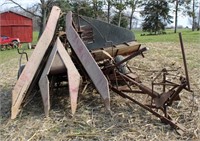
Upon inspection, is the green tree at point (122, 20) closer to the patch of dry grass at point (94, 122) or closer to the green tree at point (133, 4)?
the green tree at point (133, 4)

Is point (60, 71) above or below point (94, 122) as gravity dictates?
above

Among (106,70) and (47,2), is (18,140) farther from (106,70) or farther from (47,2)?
(47,2)

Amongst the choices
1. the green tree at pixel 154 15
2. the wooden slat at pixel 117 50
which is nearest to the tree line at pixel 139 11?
the green tree at pixel 154 15

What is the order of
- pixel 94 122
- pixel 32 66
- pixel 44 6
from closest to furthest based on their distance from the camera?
pixel 94 122
pixel 32 66
pixel 44 6

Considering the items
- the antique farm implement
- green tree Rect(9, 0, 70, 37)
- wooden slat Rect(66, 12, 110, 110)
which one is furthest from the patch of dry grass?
green tree Rect(9, 0, 70, 37)

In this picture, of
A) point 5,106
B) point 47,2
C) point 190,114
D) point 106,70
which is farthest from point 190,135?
point 47,2

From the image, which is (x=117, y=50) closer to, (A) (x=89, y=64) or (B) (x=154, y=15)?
(A) (x=89, y=64)

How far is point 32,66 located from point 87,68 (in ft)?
2.60

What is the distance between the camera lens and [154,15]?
31516 millimetres

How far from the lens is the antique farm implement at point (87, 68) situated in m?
3.21

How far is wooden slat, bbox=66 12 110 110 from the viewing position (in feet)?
10.5

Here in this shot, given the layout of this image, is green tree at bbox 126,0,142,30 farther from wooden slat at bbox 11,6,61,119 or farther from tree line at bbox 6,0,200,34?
wooden slat at bbox 11,6,61,119

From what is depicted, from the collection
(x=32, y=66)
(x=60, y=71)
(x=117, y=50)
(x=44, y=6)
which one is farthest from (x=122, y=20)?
(x=60, y=71)

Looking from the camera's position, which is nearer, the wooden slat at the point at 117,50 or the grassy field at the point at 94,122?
the grassy field at the point at 94,122
